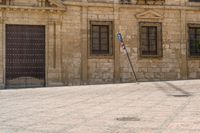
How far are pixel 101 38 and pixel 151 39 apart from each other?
122 inches

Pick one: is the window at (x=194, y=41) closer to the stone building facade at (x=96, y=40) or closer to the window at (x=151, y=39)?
the stone building facade at (x=96, y=40)

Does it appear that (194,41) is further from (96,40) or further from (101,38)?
(96,40)

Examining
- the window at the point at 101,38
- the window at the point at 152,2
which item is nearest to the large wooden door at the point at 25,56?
the window at the point at 101,38

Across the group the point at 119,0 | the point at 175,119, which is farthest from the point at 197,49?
the point at 175,119

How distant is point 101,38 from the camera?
20.5m

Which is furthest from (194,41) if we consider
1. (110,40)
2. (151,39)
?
(110,40)

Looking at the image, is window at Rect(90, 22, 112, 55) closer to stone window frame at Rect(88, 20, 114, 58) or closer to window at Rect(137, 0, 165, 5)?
stone window frame at Rect(88, 20, 114, 58)

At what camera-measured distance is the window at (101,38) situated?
20.2 metres

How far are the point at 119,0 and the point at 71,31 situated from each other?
135 inches

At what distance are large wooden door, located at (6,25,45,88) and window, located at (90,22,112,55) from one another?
289cm

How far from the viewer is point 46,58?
19297 millimetres

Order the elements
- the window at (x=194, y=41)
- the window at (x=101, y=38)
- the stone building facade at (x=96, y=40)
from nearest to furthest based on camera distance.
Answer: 1. the stone building facade at (x=96, y=40)
2. the window at (x=101, y=38)
3. the window at (x=194, y=41)

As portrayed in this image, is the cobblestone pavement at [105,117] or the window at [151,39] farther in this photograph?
the window at [151,39]

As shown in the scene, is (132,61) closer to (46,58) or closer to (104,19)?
(104,19)
